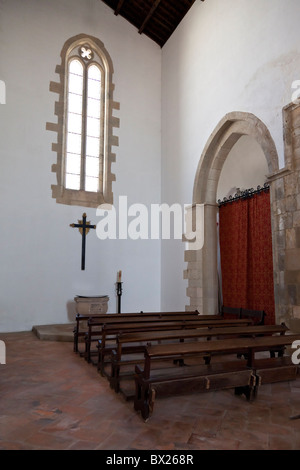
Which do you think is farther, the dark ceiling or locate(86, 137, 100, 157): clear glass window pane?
locate(86, 137, 100, 157): clear glass window pane

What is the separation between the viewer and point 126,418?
263cm

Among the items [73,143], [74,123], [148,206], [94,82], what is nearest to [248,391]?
[148,206]

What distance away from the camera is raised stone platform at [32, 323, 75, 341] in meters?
5.90

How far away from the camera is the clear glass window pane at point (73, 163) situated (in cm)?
775

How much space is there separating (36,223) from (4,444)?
5294 mm

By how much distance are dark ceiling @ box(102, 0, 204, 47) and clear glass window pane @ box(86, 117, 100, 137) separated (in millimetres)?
2670

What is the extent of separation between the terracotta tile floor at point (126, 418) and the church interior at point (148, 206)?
3cm

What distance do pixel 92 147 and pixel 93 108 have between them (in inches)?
36.9

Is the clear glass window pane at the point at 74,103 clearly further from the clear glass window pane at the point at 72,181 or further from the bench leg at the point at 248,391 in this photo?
the bench leg at the point at 248,391

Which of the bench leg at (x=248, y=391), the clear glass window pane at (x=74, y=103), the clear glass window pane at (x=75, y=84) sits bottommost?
the bench leg at (x=248, y=391)

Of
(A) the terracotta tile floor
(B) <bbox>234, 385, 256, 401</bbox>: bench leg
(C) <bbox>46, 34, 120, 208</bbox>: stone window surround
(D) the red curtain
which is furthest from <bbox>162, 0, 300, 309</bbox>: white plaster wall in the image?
(A) the terracotta tile floor

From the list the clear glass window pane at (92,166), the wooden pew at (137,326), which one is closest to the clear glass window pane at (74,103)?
the clear glass window pane at (92,166)

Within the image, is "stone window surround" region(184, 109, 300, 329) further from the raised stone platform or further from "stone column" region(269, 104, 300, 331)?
the raised stone platform
